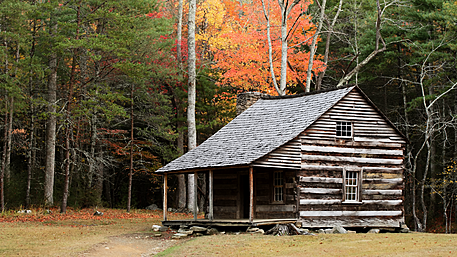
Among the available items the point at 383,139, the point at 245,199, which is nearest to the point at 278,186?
the point at 245,199

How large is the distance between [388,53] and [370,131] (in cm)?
1018

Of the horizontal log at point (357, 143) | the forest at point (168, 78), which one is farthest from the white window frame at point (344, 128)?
the forest at point (168, 78)

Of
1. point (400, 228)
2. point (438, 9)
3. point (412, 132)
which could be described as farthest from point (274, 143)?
point (412, 132)

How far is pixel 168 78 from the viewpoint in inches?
1246

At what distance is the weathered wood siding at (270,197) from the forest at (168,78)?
23.4 feet

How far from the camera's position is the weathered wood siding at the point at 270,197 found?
18969mm

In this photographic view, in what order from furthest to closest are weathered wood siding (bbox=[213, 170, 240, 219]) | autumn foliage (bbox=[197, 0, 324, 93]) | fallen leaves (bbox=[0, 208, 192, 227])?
1. autumn foliage (bbox=[197, 0, 324, 93])
2. fallen leaves (bbox=[0, 208, 192, 227])
3. weathered wood siding (bbox=[213, 170, 240, 219])

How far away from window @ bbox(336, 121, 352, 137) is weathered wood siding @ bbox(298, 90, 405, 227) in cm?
23

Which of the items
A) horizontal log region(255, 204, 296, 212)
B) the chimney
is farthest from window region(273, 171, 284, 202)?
the chimney

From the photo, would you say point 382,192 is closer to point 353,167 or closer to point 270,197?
point 353,167

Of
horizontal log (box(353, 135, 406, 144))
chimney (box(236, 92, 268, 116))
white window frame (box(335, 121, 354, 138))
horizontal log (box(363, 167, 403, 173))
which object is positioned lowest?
horizontal log (box(363, 167, 403, 173))

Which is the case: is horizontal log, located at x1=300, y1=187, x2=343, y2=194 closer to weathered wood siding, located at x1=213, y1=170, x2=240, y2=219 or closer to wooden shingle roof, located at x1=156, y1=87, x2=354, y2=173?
wooden shingle roof, located at x1=156, y1=87, x2=354, y2=173

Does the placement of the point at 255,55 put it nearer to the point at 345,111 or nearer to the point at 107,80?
the point at 107,80

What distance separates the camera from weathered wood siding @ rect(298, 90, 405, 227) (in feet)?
61.9
